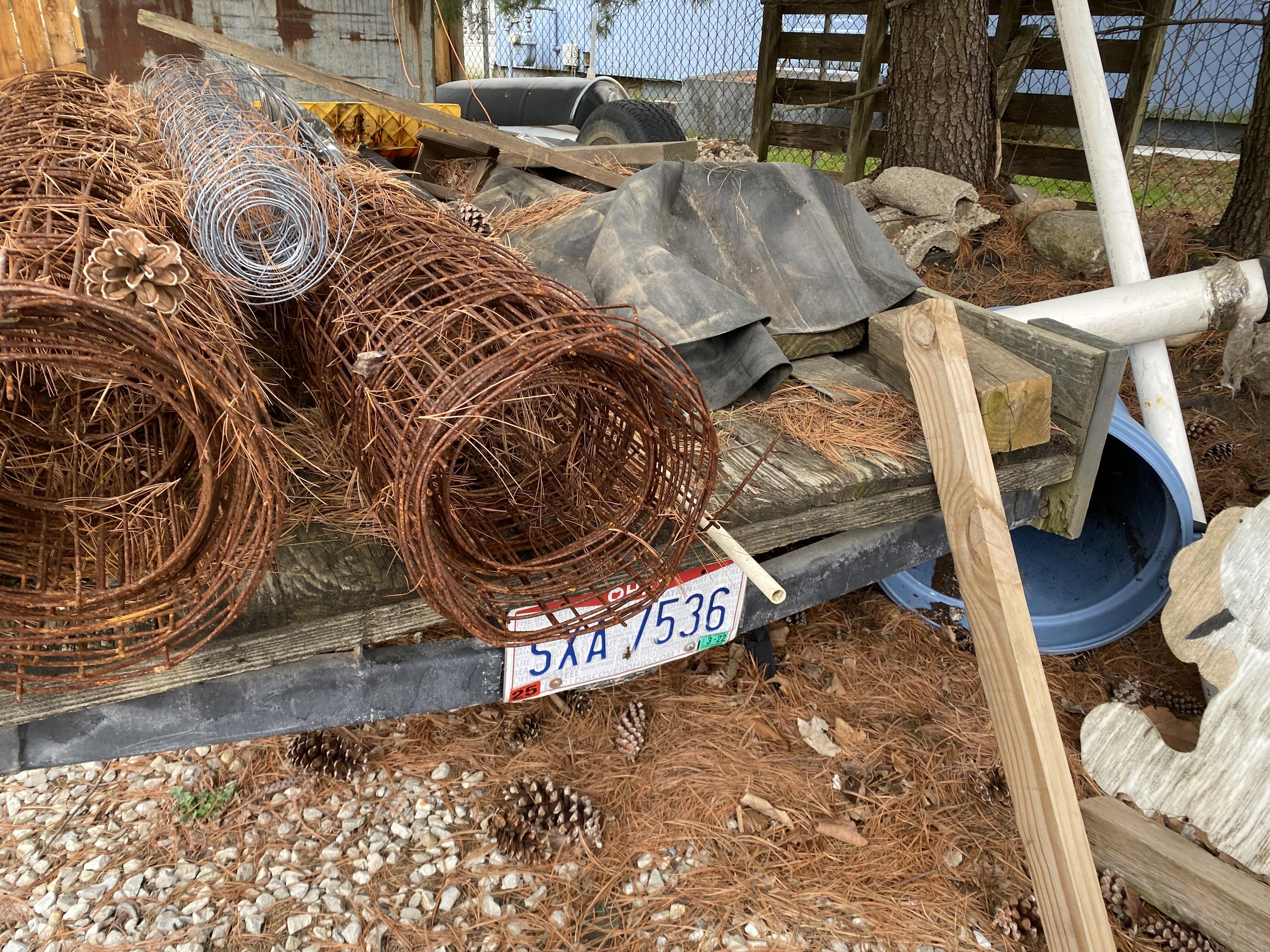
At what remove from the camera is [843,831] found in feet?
7.18

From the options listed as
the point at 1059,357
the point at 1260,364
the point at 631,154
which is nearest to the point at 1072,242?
the point at 1260,364

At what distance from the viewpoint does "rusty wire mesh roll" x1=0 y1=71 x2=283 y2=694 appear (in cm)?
109

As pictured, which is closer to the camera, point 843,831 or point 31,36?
point 843,831

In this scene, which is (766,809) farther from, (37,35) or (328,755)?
(37,35)

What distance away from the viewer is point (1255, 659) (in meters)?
1.97

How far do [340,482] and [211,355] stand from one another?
69cm

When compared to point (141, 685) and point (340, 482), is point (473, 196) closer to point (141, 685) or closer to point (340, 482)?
point (340, 482)

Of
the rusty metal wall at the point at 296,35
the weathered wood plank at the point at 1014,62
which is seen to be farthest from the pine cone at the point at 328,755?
the weathered wood plank at the point at 1014,62

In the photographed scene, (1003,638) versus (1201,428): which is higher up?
(1003,638)

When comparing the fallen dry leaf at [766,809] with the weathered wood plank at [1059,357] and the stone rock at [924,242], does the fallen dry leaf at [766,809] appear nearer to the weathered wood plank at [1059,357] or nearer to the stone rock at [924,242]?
the weathered wood plank at [1059,357]

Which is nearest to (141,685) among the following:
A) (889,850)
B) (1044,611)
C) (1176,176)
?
(889,850)

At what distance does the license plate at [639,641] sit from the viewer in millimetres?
1695

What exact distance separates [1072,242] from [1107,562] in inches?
85.7

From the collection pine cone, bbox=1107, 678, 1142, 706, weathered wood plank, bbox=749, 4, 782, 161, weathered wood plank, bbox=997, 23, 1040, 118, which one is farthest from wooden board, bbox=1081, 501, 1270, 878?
weathered wood plank, bbox=749, 4, 782, 161
